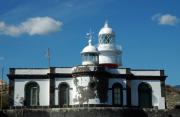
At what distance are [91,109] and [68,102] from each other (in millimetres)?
5354

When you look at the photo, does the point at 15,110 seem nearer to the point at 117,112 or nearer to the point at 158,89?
the point at 117,112

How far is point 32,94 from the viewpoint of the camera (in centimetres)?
4859

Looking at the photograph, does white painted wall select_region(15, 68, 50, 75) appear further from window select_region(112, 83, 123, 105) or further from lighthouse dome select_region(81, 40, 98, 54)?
window select_region(112, 83, 123, 105)

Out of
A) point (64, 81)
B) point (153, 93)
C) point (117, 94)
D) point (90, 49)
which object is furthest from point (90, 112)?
point (153, 93)

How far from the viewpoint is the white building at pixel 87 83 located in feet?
154

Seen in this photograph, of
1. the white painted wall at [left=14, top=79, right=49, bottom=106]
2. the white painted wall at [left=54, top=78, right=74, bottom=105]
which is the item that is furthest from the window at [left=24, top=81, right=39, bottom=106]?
the white painted wall at [left=54, top=78, right=74, bottom=105]

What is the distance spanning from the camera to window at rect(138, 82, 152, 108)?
163 feet

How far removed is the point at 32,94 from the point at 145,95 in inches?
453

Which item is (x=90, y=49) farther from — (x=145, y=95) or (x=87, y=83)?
(x=145, y=95)

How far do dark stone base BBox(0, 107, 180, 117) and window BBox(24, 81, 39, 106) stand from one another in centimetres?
346

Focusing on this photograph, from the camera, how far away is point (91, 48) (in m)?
48.8

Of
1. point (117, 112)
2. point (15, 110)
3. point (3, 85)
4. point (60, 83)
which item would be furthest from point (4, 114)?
point (3, 85)

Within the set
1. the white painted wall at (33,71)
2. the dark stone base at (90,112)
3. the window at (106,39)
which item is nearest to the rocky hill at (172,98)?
the window at (106,39)

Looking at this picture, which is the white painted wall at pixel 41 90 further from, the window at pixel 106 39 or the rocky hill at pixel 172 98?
the rocky hill at pixel 172 98
